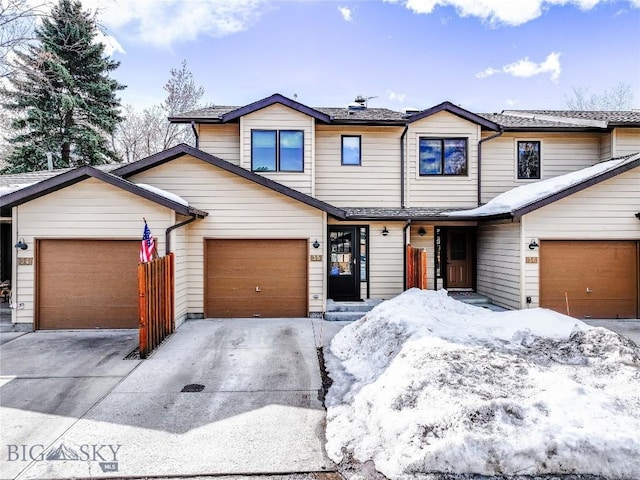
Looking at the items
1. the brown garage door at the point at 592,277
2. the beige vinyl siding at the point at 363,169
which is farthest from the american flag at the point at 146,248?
the brown garage door at the point at 592,277

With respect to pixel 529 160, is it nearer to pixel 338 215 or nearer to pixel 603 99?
pixel 338 215

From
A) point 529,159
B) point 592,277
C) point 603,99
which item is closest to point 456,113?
point 529,159

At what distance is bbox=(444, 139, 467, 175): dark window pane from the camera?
Result: 37.1 feet

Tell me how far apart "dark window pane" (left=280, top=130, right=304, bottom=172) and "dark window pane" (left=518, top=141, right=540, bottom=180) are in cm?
711

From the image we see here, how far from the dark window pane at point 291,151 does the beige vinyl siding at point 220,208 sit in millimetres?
1768

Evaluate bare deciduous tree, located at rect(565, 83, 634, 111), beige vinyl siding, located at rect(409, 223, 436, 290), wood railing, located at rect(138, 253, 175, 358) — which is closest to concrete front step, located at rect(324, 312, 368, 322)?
beige vinyl siding, located at rect(409, 223, 436, 290)

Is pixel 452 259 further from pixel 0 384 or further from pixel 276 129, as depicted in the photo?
pixel 0 384

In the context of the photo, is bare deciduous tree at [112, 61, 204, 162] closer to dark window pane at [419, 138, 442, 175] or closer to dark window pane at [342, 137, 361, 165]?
dark window pane at [342, 137, 361, 165]

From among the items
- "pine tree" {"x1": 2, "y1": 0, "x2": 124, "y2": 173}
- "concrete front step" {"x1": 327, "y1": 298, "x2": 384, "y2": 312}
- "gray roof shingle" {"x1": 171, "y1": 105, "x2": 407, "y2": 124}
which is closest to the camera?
"concrete front step" {"x1": 327, "y1": 298, "x2": 384, "y2": 312}

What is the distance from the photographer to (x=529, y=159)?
11.7m

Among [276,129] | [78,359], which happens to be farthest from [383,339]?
[276,129]

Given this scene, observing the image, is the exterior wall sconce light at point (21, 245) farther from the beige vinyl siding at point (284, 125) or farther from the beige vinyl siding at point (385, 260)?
the beige vinyl siding at point (385, 260)

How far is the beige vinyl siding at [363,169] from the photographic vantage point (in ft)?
36.3

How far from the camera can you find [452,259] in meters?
11.4
